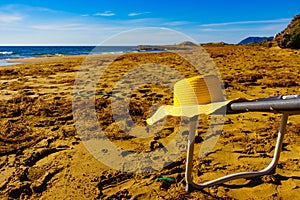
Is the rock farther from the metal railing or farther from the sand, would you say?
the metal railing

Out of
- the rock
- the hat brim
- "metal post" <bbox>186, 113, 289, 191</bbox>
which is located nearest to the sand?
"metal post" <bbox>186, 113, 289, 191</bbox>

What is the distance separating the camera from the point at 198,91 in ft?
4.67

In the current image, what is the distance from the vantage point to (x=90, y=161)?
2.65 m

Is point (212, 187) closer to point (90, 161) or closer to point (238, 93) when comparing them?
point (90, 161)

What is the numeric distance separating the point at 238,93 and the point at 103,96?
2.51 metres

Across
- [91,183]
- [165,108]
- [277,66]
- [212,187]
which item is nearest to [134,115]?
[91,183]

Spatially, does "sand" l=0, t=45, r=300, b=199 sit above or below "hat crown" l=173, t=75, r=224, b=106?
below

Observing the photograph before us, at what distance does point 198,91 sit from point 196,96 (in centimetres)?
3

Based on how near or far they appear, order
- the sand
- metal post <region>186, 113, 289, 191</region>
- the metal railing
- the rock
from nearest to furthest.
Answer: the metal railing → metal post <region>186, 113, 289, 191</region> → the sand → the rock

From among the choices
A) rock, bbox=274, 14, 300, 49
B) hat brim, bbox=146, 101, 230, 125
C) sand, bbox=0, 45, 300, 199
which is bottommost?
sand, bbox=0, 45, 300, 199

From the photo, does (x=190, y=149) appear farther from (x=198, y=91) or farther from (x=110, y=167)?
(x=110, y=167)

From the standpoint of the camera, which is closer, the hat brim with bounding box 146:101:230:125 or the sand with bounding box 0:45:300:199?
the hat brim with bounding box 146:101:230:125

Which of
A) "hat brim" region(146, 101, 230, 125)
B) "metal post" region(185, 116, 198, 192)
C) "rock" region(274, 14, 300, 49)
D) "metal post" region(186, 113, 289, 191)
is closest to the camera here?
"hat brim" region(146, 101, 230, 125)

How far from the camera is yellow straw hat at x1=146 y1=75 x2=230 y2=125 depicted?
4.57ft
